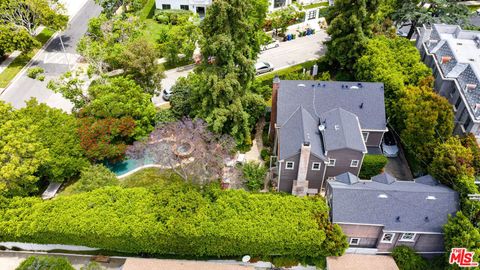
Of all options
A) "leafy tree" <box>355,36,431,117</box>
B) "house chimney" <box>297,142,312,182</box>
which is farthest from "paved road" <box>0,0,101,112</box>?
"leafy tree" <box>355,36,431,117</box>

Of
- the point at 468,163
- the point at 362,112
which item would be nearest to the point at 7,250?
the point at 362,112

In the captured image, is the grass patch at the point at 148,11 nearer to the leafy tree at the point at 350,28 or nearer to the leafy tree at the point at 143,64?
the leafy tree at the point at 143,64

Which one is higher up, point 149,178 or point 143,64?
point 143,64

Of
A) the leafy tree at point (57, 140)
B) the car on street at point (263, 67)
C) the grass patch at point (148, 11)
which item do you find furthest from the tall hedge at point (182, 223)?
the grass patch at point (148, 11)

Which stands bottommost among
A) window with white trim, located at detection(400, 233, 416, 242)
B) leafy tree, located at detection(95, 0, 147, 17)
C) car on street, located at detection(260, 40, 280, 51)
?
window with white trim, located at detection(400, 233, 416, 242)

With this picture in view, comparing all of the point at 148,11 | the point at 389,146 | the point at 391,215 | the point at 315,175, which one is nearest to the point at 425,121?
the point at 389,146

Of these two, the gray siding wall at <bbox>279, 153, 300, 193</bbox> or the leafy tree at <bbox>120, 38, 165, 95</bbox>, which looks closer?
the gray siding wall at <bbox>279, 153, 300, 193</bbox>

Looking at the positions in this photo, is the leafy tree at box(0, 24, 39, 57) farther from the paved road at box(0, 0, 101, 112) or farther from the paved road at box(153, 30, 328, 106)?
the paved road at box(153, 30, 328, 106)

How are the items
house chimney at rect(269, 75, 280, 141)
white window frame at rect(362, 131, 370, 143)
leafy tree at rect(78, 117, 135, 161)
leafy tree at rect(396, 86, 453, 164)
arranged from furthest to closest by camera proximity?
1. house chimney at rect(269, 75, 280, 141)
2. white window frame at rect(362, 131, 370, 143)
3. leafy tree at rect(78, 117, 135, 161)
4. leafy tree at rect(396, 86, 453, 164)

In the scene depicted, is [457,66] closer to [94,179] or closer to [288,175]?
[288,175]
